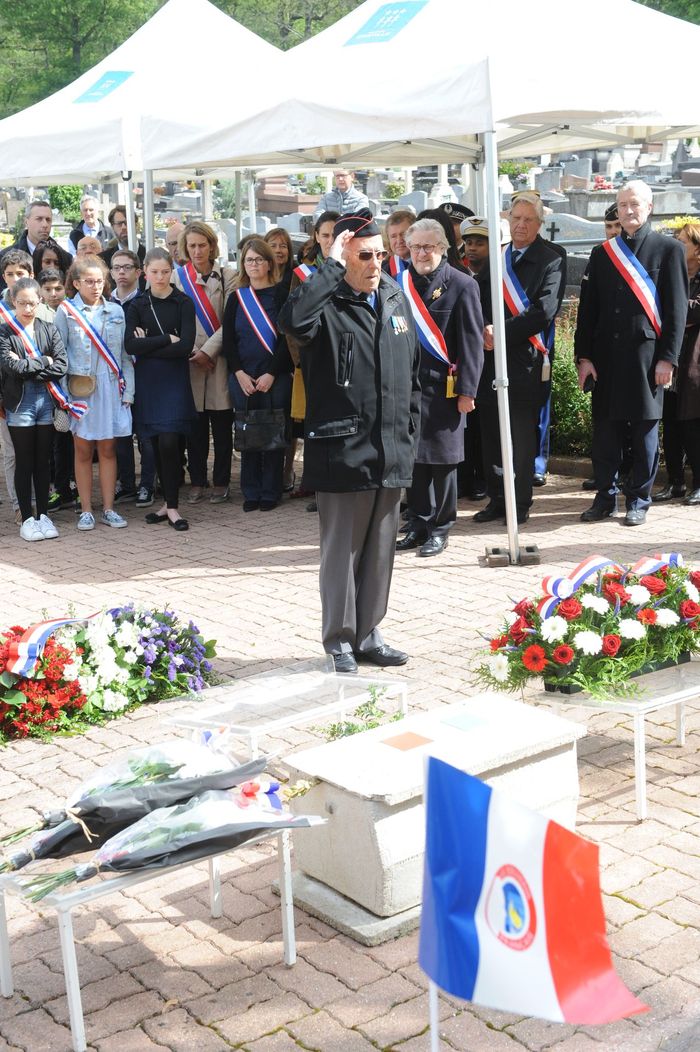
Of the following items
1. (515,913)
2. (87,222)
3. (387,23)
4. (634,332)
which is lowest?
(515,913)

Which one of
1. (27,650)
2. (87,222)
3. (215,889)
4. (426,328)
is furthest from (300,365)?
(87,222)

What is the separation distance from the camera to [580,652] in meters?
4.96

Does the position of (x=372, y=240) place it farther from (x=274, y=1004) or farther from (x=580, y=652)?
(x=274, y=1004)

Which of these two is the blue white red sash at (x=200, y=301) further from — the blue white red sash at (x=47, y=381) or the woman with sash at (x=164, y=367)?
the blue white red sash at (x=47, y=381)

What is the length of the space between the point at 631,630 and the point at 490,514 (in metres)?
4.52

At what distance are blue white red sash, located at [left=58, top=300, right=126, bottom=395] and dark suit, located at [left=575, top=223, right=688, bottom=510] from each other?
330 cm

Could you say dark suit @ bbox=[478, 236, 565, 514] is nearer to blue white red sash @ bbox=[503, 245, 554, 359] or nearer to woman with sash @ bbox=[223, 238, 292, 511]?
blue white red sash @ bbox=[503, 245, 554, 359]

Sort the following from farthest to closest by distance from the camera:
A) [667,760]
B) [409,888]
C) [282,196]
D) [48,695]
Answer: [282,196] → [48,695] → [667,760] → [409,888]

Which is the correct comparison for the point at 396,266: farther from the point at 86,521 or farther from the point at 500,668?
the point at 500,668

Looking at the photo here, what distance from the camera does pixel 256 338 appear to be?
32.0 ft

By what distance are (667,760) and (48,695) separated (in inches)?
105

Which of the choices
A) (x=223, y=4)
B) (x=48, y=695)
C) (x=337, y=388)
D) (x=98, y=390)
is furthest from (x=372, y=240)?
(x=223, y=4)

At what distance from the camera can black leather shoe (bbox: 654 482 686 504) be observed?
978 centimetres

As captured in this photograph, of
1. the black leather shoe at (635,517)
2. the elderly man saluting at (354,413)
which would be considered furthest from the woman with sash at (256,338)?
the elderly man saluting at (354,413)
